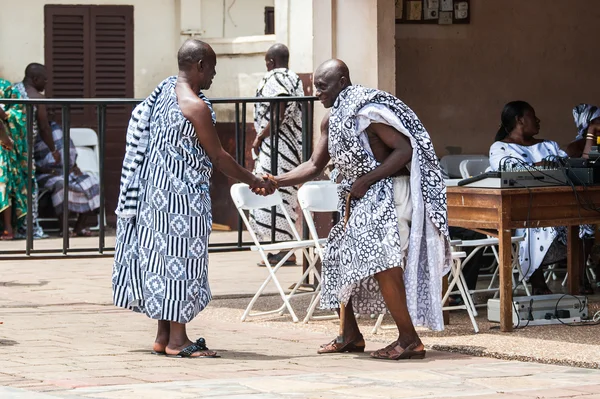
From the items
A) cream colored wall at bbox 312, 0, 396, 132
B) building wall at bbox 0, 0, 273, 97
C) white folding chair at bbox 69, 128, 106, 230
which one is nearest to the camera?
cream colored wall at bbox 312, 0, 396, 132

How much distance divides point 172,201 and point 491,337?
7.15ft

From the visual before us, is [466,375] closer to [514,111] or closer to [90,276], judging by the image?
[514,111]

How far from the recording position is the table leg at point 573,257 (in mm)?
9719

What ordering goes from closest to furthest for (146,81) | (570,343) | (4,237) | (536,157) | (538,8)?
(570,343), (536,157), (538,8), (4,237), (146,81)

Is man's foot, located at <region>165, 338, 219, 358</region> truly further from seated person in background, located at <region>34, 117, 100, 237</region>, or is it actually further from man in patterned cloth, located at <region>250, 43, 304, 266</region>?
seated person in background, located at <region>34, 117, 100, 237</region>

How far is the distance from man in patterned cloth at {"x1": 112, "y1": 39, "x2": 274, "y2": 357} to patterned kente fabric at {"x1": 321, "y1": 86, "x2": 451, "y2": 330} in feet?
2.12

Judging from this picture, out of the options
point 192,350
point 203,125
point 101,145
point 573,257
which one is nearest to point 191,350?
point 192,350

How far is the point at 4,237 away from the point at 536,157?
697 centimetres

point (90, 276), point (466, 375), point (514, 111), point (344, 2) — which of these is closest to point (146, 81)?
point (90, 276)

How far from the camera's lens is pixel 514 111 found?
991cm

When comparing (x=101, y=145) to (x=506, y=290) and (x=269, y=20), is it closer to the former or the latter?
(x=506, y=290)

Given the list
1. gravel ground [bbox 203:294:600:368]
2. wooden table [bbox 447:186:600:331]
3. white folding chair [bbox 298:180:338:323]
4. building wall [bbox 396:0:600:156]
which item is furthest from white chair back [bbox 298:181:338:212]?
→ building wall [bbox 396:0:600:156]

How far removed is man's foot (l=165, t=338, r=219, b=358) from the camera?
24.2 ft

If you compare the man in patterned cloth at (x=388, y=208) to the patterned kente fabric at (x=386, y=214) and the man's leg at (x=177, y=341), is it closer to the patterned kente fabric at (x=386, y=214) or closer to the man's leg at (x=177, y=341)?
the patterned kente fabric at (x=386, y=214)
